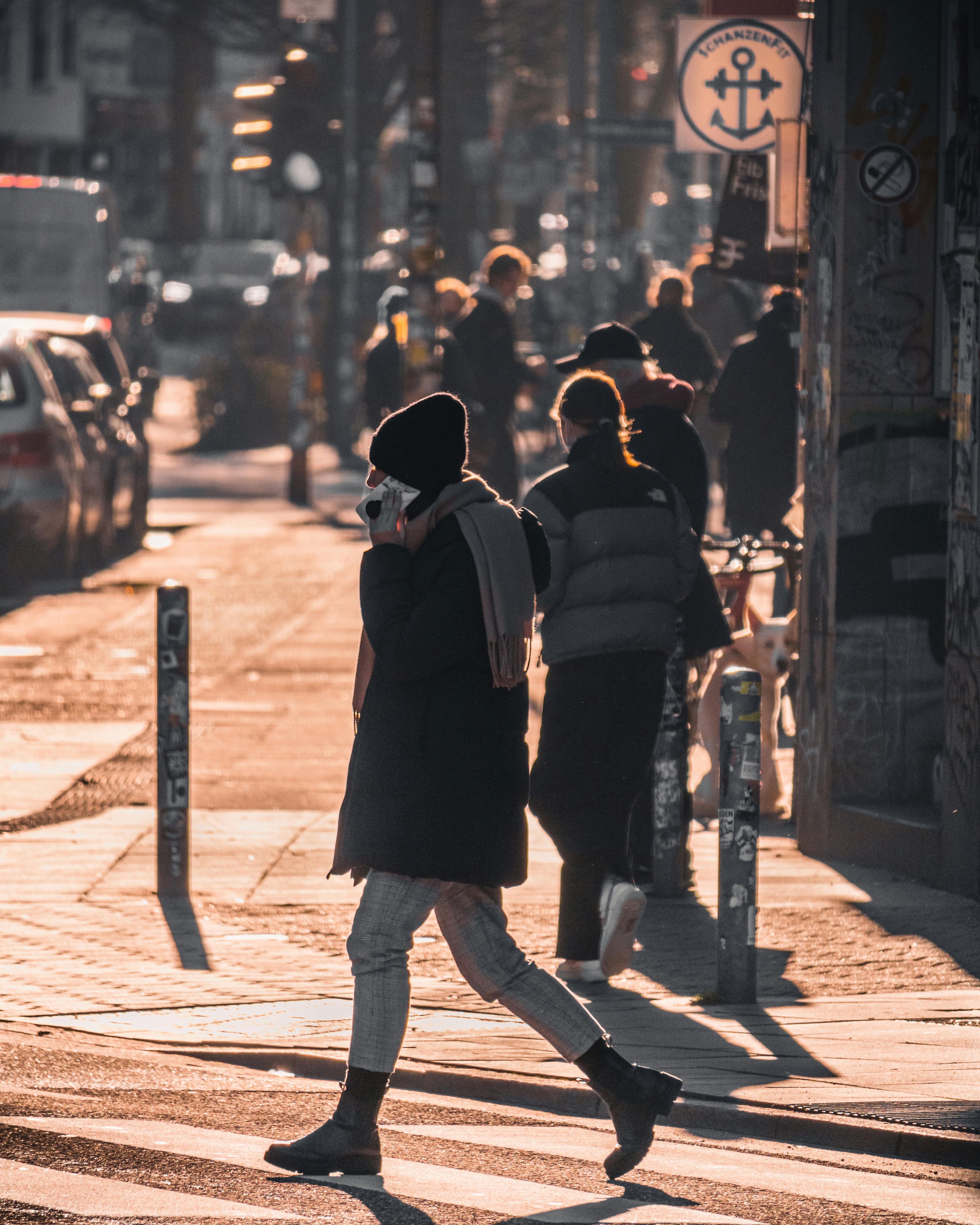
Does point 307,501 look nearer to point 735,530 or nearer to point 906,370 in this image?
point 735,530

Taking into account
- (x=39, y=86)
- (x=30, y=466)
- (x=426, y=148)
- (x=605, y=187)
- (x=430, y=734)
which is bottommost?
(x=30, y=466)

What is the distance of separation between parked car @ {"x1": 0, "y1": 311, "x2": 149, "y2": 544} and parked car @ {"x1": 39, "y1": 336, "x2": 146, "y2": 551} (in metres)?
0.02

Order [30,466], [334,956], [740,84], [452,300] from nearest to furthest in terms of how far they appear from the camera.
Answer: [334,956]
[740,84]
[30,466]
[452,300]

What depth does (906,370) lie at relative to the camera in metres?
9.53

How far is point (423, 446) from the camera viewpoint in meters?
5.70

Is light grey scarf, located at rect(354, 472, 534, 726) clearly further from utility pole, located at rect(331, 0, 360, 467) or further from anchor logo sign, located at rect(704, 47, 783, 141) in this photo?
utility pole, located at rect(331, 0, 360, 467)

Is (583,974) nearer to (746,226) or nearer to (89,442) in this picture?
(746,226)

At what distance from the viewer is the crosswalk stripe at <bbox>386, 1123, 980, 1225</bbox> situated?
5.57m

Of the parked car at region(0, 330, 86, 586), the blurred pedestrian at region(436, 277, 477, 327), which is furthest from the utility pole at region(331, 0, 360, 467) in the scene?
the parked car at region(0, 330, 86, 586)

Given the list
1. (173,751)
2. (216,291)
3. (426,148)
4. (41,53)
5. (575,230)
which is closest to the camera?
(173,751)

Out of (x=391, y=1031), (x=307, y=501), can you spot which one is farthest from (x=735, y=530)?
(x=307, y=501)

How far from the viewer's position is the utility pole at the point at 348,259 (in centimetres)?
3003

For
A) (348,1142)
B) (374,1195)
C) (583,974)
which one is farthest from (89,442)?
(374,1195)

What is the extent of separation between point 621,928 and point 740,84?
6594 millimetres
